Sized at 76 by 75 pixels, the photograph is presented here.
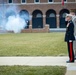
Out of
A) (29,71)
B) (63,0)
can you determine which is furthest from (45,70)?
(63,0)

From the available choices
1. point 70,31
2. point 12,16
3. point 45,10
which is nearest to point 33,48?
point 70,31

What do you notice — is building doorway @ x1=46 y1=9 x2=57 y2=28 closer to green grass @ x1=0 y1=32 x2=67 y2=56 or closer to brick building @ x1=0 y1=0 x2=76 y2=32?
brick building @ x1=0 y1=0 x2=76 y2=32

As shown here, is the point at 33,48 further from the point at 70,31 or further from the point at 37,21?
the point at 37,21

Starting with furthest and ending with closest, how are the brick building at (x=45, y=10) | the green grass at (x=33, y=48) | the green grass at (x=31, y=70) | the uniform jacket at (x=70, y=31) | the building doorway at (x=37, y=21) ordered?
1. the building doorway at (x=37, y=21)
2. the brick building at (x=45, y=10)
3. the green grass at (x=33, y=48)
4. the uniform jacket at (x=70, y=31)
5. the green grass at (x=31, y=70)


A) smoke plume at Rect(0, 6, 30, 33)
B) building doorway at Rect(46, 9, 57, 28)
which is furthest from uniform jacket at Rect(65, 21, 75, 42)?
building doorway at Rect(46, 9, 57, 28)

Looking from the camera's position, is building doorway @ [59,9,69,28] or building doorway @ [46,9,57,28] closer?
building doorway @ [59,9,69,28]

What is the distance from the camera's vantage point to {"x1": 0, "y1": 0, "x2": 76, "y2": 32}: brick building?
76.2 m

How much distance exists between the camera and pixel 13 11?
257ft

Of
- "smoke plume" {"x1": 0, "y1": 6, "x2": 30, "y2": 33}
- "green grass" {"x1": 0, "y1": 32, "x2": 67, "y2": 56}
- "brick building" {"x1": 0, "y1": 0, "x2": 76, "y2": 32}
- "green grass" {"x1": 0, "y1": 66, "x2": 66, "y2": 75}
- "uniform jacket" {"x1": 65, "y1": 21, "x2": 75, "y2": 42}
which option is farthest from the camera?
"brick building" {"x1": 0, "y1": 0, "x2": 76, "y2": 32}

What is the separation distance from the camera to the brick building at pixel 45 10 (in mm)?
76188

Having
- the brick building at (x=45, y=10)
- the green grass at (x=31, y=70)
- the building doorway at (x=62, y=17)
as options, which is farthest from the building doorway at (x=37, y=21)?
the green grass at (x=31, y=70)

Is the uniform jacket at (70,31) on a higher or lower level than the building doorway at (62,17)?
higher

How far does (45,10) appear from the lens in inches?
3031

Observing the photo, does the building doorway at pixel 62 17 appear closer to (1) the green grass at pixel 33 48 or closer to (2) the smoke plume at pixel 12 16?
(2) the smoke plume at pixel 12 16
